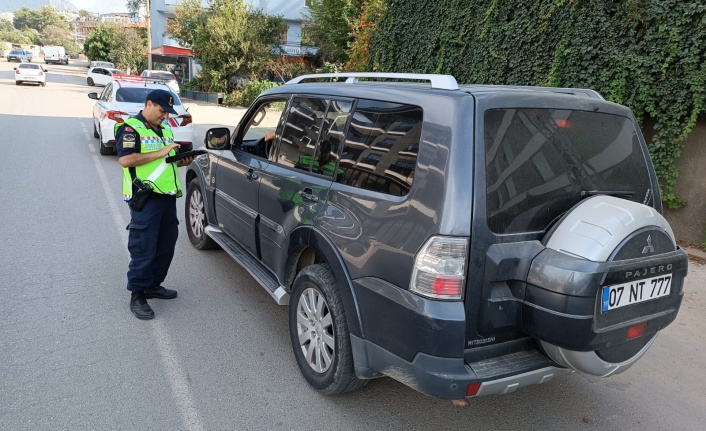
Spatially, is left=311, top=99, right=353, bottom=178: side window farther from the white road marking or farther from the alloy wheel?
the white road marking

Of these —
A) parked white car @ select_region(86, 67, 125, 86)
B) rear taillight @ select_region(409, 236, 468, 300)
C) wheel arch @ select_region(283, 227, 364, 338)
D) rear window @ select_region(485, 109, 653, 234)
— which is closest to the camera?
rear taillight @ select_region(409, 236, 468, 300)

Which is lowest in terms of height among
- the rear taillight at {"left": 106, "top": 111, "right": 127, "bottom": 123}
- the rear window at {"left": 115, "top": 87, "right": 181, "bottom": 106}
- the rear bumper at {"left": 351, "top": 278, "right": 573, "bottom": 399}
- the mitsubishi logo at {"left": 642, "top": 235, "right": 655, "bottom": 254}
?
the rear bumper at {"left": 351, "top": 278, "right": 573, "bottom": 399}

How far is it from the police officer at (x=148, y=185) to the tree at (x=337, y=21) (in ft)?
69.8

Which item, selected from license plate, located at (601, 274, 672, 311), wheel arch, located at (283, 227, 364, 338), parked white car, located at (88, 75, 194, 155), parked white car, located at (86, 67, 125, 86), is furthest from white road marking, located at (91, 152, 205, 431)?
parked white car, located at (86, 67, 125, 86)

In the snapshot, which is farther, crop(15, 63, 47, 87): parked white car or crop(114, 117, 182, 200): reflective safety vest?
crop(15, 63, 47, 87): parked white car

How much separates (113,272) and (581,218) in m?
4.19

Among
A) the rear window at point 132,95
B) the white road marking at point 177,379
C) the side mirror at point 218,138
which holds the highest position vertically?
the rear window at point 132,95

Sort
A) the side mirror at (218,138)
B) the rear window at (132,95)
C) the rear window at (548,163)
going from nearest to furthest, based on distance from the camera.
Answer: the rear window at (548,163), the side mirror at (218,138), the rear window at (132,95)

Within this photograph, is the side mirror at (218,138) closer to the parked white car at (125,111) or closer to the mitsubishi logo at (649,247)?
the mitsubishi logo at (649,247)

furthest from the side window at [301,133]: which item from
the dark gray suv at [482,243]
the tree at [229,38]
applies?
the tree at [229,38]

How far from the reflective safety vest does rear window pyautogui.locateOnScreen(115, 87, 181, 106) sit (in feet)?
25.1

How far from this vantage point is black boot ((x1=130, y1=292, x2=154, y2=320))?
404 cm

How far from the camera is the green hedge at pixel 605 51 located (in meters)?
6.38

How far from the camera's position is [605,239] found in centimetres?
237
